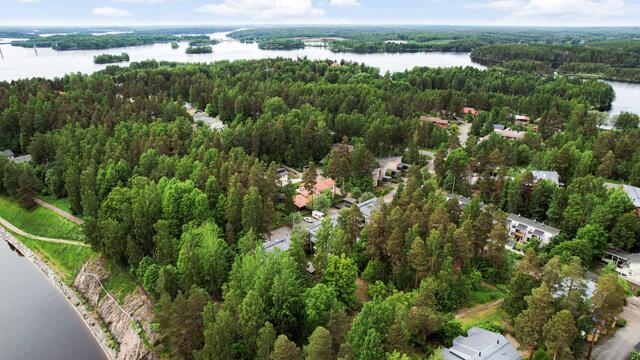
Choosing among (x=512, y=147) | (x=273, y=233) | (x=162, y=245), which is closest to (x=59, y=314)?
(x=162, y=245)

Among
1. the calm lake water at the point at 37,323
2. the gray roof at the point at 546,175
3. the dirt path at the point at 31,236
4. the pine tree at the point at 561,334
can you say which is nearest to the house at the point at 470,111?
the gray roof at the point at 546,175

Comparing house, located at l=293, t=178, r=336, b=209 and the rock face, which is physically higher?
house, located at l=293, t=178, r=336, b=209

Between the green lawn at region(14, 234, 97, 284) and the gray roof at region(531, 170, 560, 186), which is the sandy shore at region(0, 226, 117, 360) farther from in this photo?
the gray roof at region(531, 170, 560, 186)

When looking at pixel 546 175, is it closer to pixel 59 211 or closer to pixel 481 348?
pixel 481 348

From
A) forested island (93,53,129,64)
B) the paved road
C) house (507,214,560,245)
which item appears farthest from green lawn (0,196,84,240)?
forested island (93,53,129,64)

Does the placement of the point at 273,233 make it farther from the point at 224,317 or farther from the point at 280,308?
the point at 224,317

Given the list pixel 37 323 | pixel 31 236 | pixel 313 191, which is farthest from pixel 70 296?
pixel 313 191
